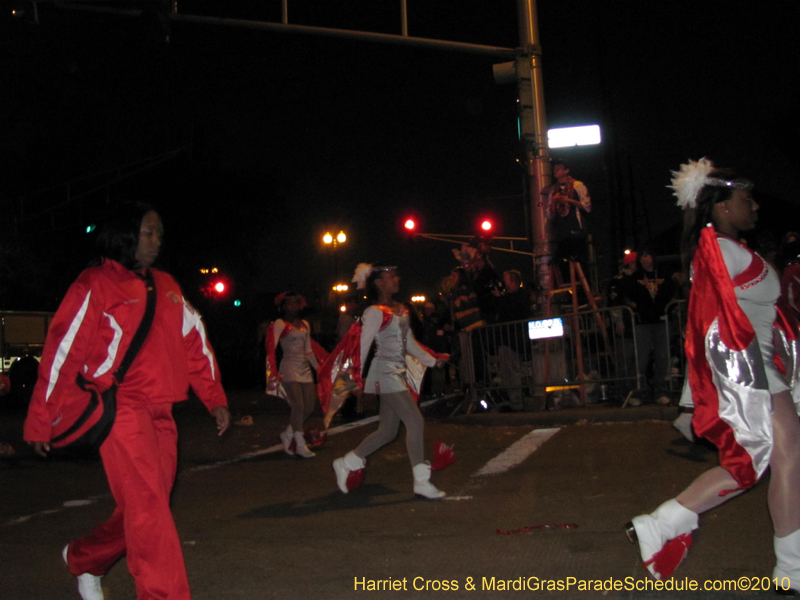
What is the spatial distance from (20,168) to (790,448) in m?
30.5

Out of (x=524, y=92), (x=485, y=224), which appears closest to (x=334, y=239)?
(x=485, y=224)

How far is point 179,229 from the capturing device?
3647 cm

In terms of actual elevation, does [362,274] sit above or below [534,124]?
below

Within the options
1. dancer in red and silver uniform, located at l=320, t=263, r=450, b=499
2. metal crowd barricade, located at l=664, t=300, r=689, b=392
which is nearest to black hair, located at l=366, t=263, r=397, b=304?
dancer in red and silver uniform, located at l=320, t=263, r=450, b=499

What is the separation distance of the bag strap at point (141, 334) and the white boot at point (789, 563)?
2.84 m

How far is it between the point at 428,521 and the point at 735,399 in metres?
2.53

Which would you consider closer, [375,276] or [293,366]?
[375,276]

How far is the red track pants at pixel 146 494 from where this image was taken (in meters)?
3.37

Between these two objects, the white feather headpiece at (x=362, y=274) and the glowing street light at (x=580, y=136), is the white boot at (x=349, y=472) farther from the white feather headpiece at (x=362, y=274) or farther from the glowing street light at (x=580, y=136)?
the glowing street light at (x=580, y=136)

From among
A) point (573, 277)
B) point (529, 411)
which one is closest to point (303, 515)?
point (529, 411)

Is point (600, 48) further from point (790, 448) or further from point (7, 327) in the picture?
point (790, 448)

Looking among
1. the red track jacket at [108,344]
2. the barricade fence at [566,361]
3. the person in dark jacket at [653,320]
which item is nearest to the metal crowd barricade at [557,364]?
the barricade fence at [566,361]

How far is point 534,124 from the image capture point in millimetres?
11695

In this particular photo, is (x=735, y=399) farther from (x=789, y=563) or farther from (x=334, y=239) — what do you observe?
(x=334, y=239)
